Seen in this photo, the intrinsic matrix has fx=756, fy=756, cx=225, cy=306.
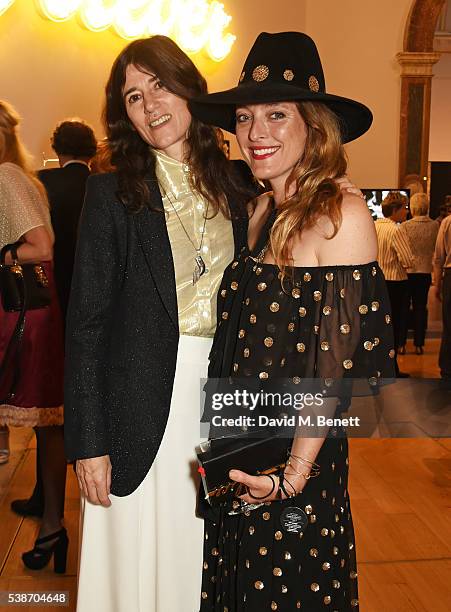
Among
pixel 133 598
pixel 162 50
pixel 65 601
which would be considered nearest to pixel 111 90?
pixel 162 50

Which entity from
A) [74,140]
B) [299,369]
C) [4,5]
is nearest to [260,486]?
[299,369]

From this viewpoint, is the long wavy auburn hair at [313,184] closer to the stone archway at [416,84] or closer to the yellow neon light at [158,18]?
the yellow neon light at [158,18]

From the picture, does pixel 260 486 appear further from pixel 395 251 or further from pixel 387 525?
pixel 395 251

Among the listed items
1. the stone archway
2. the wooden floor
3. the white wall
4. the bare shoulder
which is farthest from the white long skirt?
the white wall

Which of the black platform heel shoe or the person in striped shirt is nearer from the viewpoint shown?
the black platform heel shoe

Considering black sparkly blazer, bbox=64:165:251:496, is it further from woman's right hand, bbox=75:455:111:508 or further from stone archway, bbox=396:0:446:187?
stone archway, bbox=396:0:446:187

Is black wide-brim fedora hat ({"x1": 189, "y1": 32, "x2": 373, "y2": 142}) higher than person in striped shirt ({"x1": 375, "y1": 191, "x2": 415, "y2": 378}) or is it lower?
higher

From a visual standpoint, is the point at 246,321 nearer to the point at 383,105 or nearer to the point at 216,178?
the point at 216,178

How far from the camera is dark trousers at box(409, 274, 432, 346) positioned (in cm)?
727

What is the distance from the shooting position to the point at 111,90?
5.89 ft

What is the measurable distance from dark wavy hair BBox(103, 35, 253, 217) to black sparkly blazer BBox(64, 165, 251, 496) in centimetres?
6

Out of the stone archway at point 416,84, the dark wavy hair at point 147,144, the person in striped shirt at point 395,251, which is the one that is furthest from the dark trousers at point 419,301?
the dark wavy hair at point 147,144

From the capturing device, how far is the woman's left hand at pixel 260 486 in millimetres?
1462

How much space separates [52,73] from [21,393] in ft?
13.2
